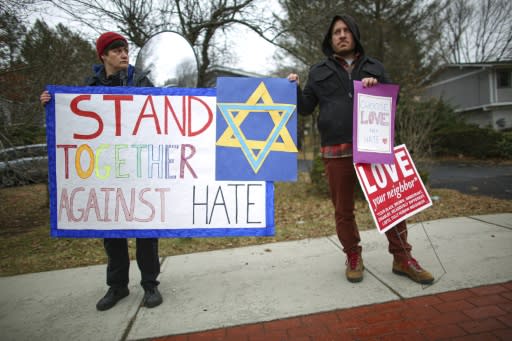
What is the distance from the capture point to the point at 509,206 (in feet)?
14.8

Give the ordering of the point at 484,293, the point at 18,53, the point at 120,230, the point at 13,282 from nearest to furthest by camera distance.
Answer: the point at 484,293 → the point at 120,230 → the point at 13,282 → the point at 18,53

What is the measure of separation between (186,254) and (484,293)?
278 cm

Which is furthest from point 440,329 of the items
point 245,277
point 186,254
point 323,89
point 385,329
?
point 186,254

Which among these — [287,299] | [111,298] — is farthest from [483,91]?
[111,298]

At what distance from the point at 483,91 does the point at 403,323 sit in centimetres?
2490

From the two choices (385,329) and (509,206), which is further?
(509,206)

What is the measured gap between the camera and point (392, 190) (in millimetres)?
2453

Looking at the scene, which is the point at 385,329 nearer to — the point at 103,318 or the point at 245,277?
the point at 245,277

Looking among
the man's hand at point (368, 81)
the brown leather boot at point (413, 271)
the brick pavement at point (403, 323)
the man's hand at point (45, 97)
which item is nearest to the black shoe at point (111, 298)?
the brick pavement at point (403, 323)

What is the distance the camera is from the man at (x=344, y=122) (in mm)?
2373

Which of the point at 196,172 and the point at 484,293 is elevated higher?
the point at 196,172

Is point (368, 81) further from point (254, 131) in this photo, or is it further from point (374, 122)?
point (254, 131)

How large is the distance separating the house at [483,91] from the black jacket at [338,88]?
19695mm

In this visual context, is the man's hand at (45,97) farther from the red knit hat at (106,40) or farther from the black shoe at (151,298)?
the black shoe at (151,298)
